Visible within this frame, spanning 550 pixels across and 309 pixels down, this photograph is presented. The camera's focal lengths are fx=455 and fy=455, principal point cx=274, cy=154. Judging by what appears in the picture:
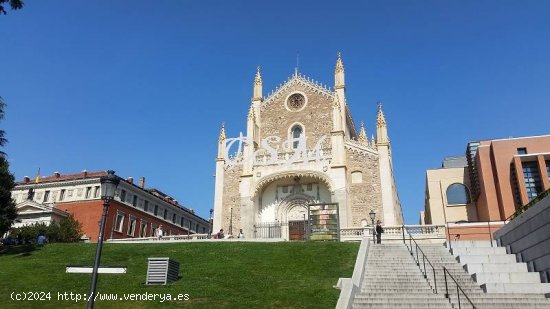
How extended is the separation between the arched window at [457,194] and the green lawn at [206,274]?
20.6 meters

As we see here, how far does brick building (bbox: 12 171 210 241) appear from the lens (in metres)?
46.2

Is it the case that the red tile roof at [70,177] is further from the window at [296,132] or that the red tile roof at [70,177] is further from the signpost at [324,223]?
the signpost at [324,223]

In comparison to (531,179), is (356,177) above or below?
above

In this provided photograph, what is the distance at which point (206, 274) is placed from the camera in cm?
1734

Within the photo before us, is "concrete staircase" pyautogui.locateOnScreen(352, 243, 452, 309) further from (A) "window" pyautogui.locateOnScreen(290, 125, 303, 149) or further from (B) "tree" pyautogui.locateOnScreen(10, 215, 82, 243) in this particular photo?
(B) "tree" pyautogui.locateOnScreen(10, 215, 82, 243)

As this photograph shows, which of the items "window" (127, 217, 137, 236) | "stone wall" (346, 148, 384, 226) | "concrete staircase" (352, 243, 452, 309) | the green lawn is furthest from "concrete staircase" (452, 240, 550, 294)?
"window" (127, 217, 137, 236)

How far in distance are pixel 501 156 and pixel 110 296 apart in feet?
90.0

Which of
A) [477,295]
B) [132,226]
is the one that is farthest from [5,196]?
[477,295]

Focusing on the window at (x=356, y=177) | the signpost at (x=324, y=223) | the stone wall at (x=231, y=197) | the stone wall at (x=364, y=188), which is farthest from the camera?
the stone wall at (x=231, y=197)

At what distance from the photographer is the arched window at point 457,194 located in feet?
128

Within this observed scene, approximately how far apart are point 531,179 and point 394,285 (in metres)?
19.5

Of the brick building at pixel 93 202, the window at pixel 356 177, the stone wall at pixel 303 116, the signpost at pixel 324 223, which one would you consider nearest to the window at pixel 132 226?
the brick building at pixel 93 202

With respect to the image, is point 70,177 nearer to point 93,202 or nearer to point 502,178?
point 93,202

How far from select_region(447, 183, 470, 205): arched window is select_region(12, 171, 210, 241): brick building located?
31848 mm
